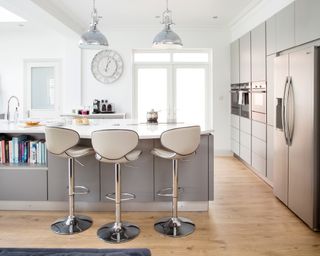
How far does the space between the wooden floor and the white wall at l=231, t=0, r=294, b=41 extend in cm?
264

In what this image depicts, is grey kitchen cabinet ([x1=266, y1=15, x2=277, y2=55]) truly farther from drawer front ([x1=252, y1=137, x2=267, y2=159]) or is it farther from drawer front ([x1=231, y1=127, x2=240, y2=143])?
drawer front ([x1=231, y1=127, x2=240, y2=143])

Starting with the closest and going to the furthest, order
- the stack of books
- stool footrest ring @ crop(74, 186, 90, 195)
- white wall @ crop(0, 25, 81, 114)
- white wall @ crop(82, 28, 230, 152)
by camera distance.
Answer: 1. stool footrest ring @ crop(74, 186, 90, 195)
2. the stack of books
3. white wall @ crop(82, 28, 230, 152)
4. white wall @ crop(0, 25, 81, 114)

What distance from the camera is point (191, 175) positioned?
3834 mm

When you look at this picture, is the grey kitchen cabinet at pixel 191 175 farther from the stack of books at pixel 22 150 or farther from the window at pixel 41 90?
the window at pixel 41 90

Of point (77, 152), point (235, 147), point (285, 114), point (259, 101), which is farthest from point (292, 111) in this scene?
point (235, 147)

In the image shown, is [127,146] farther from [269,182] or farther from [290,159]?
[269,182]

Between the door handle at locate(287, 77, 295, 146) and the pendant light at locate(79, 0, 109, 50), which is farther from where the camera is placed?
the pendant light at locate(79, 0, 109, 50)

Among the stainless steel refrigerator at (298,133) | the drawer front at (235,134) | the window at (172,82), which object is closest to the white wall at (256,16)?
the window at (172,82)

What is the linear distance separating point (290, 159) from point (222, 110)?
3.83m

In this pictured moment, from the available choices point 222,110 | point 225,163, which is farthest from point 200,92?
point 225,163

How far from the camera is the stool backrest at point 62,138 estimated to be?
3236 mm

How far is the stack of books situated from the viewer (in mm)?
3922

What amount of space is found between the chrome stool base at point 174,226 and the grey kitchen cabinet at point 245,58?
3244 mm

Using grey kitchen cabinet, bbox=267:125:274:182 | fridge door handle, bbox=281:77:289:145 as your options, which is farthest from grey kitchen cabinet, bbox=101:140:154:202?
grey kitchen cabinet, bbox=267:125:274:182
